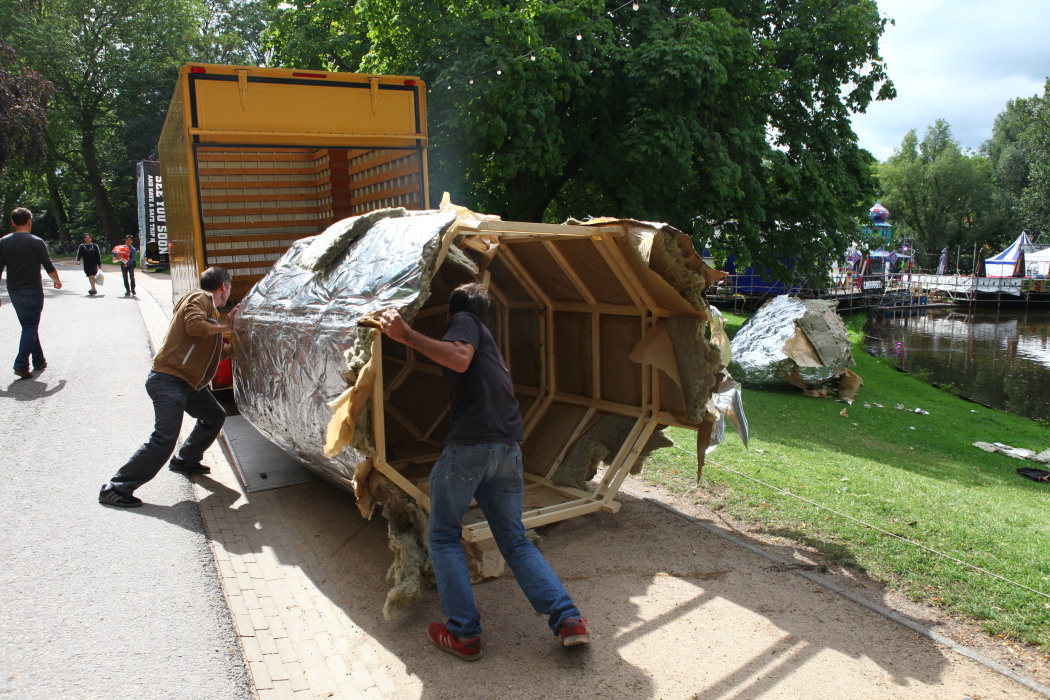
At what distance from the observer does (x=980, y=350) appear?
92.4ft

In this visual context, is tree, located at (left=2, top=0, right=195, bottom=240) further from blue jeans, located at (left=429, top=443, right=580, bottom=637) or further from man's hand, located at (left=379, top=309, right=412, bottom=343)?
blue jeans, located at (left=429, top=443, right=580, bottom=637)

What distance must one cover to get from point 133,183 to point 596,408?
169ft

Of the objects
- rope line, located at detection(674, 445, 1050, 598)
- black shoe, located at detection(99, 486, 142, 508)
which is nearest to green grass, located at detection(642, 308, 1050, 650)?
rope line, located at detection(674, 445, 1050, 598)

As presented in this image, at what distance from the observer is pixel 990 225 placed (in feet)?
202

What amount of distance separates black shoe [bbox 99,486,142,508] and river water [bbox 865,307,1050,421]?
17822 mm

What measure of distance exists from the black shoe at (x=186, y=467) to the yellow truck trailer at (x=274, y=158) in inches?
95.7

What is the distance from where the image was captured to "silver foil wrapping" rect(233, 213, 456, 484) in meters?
4.75

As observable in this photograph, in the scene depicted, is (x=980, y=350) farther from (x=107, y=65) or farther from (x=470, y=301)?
(x=107, y=65)

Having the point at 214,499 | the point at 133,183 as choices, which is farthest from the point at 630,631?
the point at 133,183

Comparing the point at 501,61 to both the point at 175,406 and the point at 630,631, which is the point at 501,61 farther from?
the point at 630,631

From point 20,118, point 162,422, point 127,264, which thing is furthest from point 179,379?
point 20,118

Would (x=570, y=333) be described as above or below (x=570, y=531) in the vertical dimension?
above

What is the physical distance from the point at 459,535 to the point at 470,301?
1.27 m

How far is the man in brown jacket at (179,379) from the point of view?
597 cm
